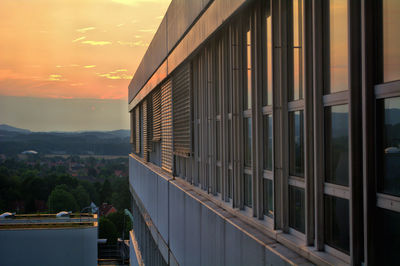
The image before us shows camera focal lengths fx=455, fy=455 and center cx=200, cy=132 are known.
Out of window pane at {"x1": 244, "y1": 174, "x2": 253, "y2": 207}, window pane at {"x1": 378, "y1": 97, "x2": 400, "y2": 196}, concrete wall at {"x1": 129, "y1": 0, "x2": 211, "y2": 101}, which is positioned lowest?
window pane at {"x1": 244, "y1": 174, "x2": 253, "y2": 207}

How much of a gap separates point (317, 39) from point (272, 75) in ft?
3.33

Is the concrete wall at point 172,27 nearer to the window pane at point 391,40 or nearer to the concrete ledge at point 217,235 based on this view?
the concrete ledge at point 217,235

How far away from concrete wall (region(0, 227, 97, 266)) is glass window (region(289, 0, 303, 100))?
2039 cm

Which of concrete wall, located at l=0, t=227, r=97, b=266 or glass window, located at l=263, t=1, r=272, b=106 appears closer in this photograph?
glass window, located at l=263, t=1, r=272, b=106

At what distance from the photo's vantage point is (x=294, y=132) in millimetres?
4535

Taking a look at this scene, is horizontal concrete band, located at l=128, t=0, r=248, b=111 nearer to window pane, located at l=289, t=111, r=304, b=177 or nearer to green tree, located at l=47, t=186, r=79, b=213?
window pane, located at l=289, t=111, r=304, b=177

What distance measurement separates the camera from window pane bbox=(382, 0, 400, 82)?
288 centimetres

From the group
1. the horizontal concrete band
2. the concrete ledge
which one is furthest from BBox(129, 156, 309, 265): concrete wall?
the horizontal concrete band

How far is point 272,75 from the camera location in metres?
4.76

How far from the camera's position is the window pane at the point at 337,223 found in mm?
3546

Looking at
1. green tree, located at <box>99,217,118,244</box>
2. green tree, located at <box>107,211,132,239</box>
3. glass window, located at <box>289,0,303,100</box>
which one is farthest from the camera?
green tree, located at <box>107,211,132,239</box>

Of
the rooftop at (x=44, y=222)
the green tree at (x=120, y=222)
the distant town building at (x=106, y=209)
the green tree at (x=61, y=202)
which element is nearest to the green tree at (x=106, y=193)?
the distant town building at (x=106, y=209)

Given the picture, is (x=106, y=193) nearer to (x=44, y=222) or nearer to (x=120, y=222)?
(x=120, y=222)

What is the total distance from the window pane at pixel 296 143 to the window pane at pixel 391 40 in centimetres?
142
